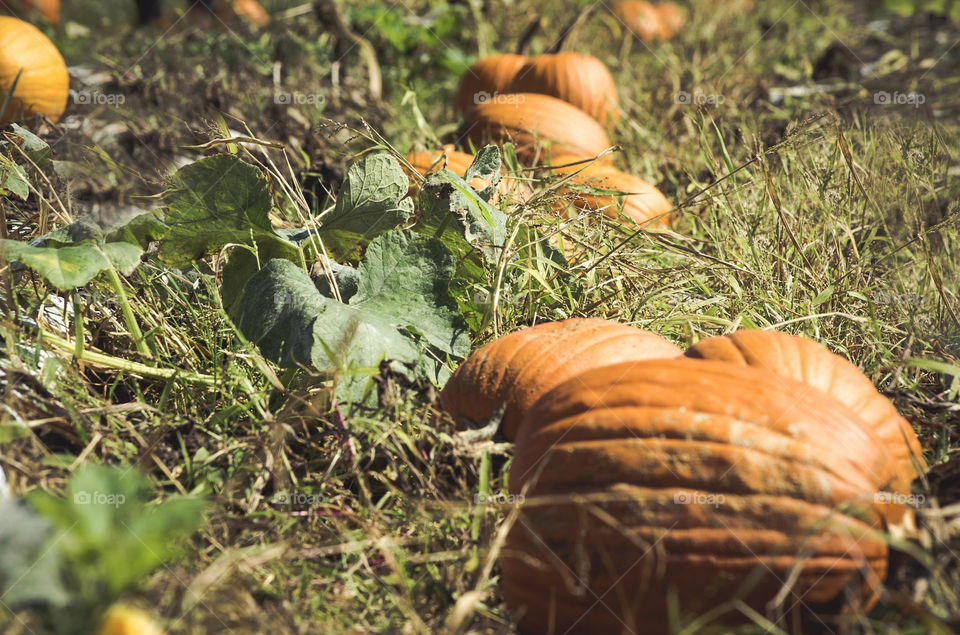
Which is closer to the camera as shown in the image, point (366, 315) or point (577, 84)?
point (366, 315)

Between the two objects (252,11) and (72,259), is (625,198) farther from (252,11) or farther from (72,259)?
(252,11)

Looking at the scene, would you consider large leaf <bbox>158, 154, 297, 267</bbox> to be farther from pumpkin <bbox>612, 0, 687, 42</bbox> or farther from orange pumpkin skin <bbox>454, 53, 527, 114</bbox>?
pumpkin <bbox>612, 0, 687, 42</bbox>

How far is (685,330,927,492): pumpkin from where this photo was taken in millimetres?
1640

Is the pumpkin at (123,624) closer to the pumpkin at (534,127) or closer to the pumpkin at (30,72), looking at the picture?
the pumpkin at (534,127)

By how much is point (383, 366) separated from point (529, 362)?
34 cm

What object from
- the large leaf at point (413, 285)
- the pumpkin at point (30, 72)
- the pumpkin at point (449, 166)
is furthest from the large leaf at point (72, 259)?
the pumpkin at point (30, 72)

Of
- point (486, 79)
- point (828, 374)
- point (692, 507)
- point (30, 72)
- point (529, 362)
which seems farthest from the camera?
point (486, 79)

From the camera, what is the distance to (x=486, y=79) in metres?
4.84

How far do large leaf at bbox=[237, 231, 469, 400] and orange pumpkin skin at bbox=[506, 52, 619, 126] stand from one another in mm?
2599

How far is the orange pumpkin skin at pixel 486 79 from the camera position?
479 centimetres

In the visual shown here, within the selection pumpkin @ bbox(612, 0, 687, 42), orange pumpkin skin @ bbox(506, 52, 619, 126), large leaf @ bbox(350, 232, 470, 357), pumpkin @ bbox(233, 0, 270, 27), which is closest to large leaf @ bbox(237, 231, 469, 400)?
large leaf @ bbox(350, 232, 470, 357)

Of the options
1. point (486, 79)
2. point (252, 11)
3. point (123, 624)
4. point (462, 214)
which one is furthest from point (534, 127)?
point (252, 11)

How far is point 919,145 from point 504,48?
3.92 meters

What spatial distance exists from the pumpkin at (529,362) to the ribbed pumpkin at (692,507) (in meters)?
0.30
